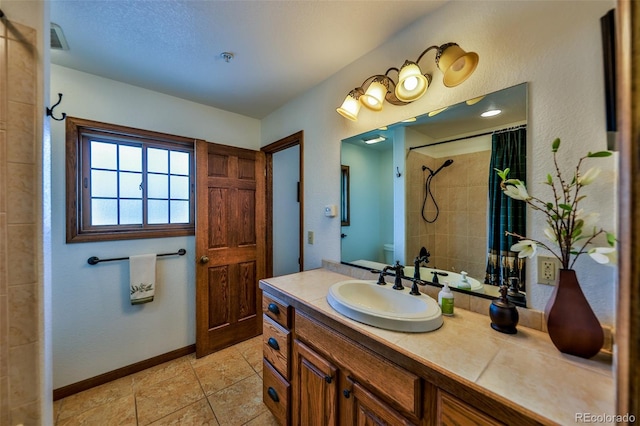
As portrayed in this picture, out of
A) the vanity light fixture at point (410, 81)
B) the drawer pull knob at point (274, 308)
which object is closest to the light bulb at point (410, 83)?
the vanity light fixture at point (410, 81)

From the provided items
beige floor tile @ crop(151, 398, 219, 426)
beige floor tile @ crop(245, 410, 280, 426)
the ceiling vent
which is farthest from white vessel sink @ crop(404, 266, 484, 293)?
the ceiling vent

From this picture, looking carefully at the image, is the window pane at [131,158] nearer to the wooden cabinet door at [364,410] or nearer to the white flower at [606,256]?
the wooden cabinet door at [364,410]

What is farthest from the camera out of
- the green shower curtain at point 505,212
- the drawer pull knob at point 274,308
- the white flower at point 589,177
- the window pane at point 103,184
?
the window pane at point 103,184

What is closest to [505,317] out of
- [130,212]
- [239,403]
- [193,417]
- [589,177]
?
[589,177]

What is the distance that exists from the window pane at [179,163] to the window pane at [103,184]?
0.44 meters

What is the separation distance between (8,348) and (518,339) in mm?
1795

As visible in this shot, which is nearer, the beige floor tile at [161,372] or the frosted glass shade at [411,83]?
the frosted glass shade at [411,83]

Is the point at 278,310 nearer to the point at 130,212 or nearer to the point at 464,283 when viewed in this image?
the point at 464,283

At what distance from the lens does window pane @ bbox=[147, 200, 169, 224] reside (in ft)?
6.95

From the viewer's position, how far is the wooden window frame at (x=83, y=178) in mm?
1736

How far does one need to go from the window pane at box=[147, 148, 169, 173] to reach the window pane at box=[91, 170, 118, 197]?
0.27 meters

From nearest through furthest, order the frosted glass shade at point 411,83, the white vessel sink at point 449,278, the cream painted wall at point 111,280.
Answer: the white vessel sink at point 449,278, the frosted glass shade at point 411,83, the cream painted wall at point 111,280

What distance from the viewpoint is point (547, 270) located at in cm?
94

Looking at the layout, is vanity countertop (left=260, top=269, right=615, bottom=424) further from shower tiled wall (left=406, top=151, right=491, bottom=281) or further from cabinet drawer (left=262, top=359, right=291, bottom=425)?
cabinet drawer (left=262, top=359, right=291, bottom=425)
